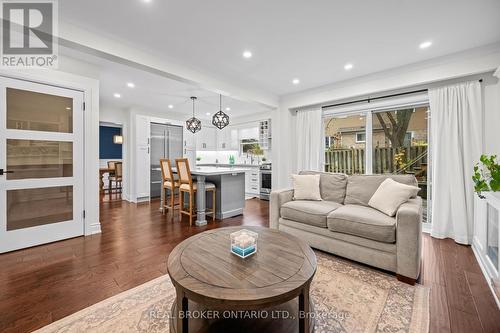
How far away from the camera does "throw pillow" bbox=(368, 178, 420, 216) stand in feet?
7.61

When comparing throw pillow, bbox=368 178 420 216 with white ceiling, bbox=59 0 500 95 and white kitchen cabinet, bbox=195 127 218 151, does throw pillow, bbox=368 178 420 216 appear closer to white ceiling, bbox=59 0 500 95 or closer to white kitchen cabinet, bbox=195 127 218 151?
white ceiling, bbox=59 0 500 95

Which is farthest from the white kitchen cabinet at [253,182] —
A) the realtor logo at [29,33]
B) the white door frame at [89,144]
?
the realtor logo at [29,33]

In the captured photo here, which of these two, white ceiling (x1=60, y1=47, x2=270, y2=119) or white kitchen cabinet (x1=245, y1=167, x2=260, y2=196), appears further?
white kitchen cabinet (x1=245, y1=167, x2=260, y2=196)

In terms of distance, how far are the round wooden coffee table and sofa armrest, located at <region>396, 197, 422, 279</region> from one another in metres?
1.06

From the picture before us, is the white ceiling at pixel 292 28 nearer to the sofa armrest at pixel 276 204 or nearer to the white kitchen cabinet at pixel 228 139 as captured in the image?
the sofa armrest at pixel 276 204

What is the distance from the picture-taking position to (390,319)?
5.07ft

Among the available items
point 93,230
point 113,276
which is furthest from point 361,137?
point 93,230

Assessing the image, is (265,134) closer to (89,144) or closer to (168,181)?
(168,181)

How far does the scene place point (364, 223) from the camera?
87.7 inches

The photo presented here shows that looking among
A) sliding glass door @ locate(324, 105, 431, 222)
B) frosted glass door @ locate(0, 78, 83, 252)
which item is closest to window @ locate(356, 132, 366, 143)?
sliding glass door @ locate(324, 105, 431, 222)

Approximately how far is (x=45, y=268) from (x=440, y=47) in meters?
5.36

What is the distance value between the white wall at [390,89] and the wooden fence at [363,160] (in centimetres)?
81

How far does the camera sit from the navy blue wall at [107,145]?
307 inches

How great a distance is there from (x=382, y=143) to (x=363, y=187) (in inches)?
63.4
